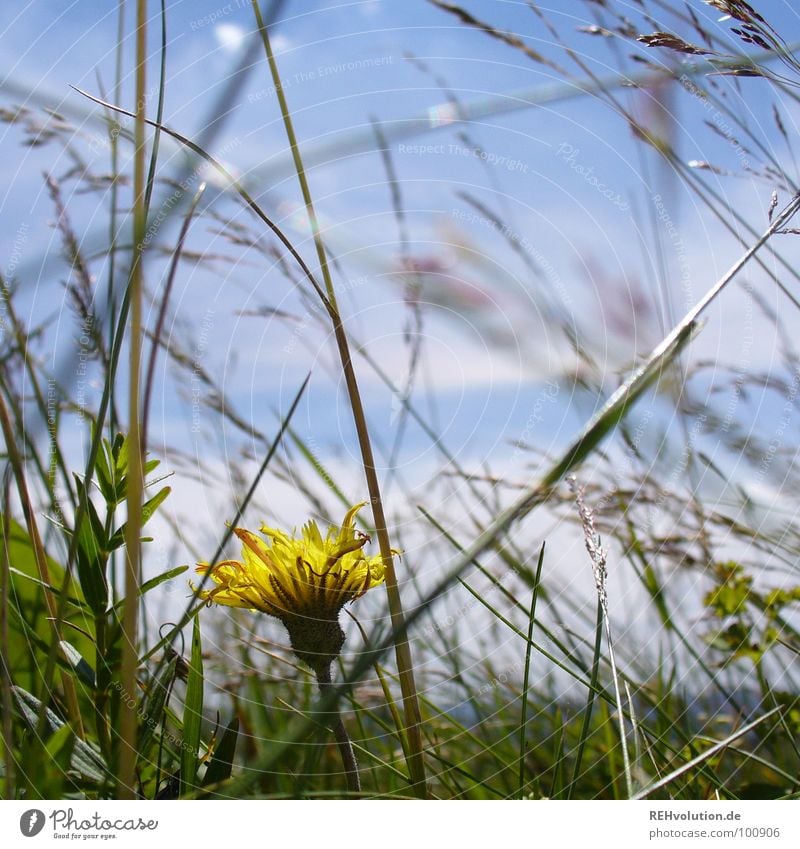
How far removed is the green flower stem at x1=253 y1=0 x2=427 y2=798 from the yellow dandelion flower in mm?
52

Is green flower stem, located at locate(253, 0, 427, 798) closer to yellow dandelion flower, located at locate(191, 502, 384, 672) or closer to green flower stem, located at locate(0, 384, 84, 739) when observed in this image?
yellow dandelion flower, located at locate(191, 502, 384, 672)

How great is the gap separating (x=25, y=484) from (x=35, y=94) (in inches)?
13.6

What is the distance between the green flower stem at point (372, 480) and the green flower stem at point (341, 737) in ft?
0.20

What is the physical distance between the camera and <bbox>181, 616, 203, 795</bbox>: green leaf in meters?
0.58

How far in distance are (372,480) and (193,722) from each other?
25 centimetres

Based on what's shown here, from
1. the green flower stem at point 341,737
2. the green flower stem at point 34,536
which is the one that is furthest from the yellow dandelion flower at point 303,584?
the green flower stem at point 34,536

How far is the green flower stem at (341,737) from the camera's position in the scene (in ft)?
1.93

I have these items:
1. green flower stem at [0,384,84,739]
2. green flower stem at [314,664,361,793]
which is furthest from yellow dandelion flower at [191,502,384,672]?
green flower stem at [0,384,84,739]

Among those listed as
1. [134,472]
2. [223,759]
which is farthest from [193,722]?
[134,472]

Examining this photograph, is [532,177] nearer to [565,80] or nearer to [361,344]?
[565,80]

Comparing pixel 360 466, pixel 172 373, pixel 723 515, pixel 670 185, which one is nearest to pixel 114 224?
pixel 172 373

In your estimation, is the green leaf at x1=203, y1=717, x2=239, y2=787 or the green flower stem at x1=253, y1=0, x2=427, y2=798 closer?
the green leaf at x1=203, y1=717, x2=239, y2=787

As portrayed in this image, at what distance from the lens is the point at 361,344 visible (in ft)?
2.49

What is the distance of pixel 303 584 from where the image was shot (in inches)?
23.7
